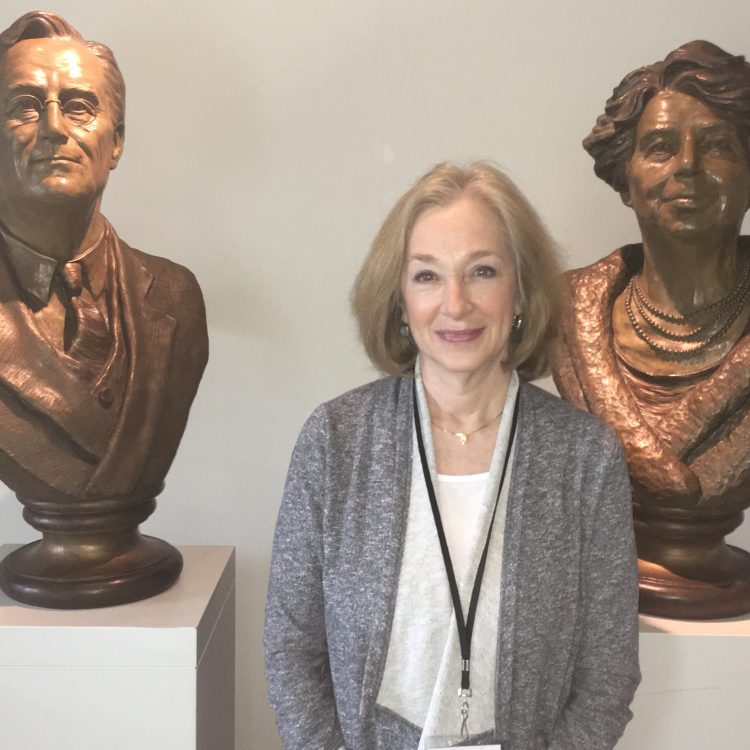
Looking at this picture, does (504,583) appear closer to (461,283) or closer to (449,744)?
(449,744)

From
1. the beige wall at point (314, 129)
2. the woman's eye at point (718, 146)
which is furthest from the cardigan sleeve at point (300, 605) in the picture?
the beige wall at point (314, 129)

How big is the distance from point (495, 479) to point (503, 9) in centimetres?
152

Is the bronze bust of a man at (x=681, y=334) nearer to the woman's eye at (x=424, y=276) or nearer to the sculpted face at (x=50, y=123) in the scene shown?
the woman's eye at (x=424, y=276)

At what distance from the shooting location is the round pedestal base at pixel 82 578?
1723 mm

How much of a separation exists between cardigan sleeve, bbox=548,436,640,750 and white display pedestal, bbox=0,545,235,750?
69cm

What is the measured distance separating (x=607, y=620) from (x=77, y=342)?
104 cm

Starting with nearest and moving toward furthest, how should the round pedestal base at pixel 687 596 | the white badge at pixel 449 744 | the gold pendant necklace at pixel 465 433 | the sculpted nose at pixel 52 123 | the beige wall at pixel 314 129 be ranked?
the white badge at pixel 449 744
the gold pendant necklace at pixel 465 433
the sculpted nose at pixel 52 123
the round pedestal base at pixel 687 596
the beige wall at pixel 314 129

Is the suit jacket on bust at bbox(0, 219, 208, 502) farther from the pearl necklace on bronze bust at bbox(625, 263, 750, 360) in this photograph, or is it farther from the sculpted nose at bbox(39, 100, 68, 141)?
the pearl necklace on bronze bust at bbox(625, 263, 750, 360)

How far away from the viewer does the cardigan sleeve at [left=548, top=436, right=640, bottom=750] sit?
1340mm

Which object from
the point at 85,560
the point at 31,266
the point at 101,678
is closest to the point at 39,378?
the point at 31,266

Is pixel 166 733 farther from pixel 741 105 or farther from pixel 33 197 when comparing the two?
pixel 741 105

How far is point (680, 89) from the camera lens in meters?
1.69

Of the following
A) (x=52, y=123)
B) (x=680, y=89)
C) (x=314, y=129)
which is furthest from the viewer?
(x=314, y=129)

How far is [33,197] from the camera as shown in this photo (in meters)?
1.62
